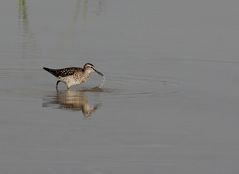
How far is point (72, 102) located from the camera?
45.9ft

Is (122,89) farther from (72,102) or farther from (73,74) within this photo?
(72,102)

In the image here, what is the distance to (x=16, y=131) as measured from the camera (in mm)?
11773

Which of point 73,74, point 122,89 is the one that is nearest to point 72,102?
point 73,74

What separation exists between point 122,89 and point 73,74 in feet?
2.43

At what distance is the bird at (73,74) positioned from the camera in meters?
14.9

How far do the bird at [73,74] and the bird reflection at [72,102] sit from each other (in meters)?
0.22

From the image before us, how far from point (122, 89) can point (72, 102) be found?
1083 mm

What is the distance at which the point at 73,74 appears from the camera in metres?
14.8

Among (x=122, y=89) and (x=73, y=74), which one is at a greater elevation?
(x=73, y=74)

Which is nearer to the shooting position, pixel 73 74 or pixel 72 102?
pixel 72 102

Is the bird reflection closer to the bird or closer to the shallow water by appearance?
the shallow water

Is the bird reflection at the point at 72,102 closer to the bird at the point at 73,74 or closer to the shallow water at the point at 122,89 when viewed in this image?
the shallow water at the point at 122,89

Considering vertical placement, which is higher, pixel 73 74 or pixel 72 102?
pixel 73 74

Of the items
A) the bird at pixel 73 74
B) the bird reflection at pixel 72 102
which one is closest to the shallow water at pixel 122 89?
the bird reflection at pixel 72 102
